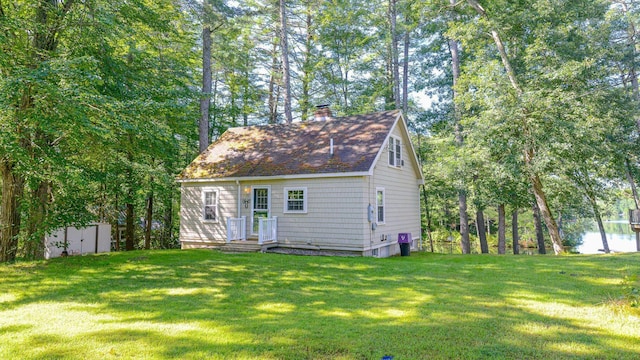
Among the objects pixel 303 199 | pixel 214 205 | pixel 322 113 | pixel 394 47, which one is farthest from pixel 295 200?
pixel 394 47

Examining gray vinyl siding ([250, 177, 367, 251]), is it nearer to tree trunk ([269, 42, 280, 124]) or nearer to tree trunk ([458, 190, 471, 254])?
tree trunk ([458, 190, 471, 254])

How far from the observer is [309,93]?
25.4 meters

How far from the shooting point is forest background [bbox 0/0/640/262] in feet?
28.7

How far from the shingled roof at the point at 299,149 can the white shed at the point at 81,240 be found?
400 centimetres

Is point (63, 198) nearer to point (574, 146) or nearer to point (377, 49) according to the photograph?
point (574, 146)

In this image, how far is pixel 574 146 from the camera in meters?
13.4

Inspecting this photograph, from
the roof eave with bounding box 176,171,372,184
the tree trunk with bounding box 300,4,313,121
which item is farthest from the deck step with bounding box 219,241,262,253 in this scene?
the tree trunk with bounding box 300,4,313,121

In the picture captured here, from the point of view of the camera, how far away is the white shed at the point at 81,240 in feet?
44.1

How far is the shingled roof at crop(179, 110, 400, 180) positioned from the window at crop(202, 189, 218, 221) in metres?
0.71

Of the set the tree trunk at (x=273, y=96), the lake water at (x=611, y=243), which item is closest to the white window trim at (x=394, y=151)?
the tree trunk at (x=273, y=96)

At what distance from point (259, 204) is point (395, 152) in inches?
231

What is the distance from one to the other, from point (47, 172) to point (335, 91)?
19.0m

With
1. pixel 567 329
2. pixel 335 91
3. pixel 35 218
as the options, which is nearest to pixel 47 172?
pixel 35 218

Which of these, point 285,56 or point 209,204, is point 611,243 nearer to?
point 285,56
